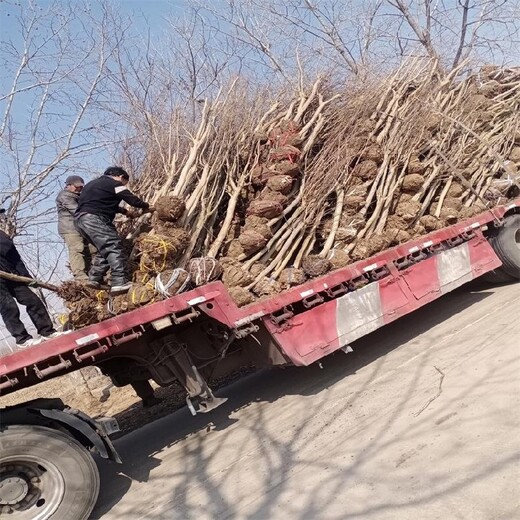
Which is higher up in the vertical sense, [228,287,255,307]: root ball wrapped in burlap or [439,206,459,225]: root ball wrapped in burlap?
[228,287,255,307]: root ball wrapped in burlap

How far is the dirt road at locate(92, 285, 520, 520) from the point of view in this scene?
3080 mm

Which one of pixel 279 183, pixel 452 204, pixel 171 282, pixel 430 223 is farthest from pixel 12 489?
pixel 452 204

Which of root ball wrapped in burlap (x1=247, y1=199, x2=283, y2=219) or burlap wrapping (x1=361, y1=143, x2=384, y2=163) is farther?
burlap wrapping (x1=361, y1=143, x2=384, y2=163)

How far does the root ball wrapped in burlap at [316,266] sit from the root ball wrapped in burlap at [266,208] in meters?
0.62

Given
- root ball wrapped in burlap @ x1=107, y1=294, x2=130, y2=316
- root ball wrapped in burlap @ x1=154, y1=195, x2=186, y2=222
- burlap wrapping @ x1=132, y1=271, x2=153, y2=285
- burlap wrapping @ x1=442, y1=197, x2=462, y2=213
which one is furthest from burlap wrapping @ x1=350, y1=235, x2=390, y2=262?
root ball wrapped in burlap @ x1=107, y1=294, x2=130, y2=316

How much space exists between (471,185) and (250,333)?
431 cm

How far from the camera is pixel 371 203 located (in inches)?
259

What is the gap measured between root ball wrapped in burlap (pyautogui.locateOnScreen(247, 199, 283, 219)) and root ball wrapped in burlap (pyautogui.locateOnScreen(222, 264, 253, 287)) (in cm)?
72

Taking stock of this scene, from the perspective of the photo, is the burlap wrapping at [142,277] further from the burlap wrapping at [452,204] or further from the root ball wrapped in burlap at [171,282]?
the burlap wrapping at [452,204]

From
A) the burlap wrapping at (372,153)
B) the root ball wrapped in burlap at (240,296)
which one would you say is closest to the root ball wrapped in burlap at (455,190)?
the burlap wrapping at (372,153)

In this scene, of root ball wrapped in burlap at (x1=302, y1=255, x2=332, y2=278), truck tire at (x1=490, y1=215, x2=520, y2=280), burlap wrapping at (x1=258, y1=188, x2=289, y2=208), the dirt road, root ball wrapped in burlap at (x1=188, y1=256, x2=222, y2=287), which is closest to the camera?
the dirt road

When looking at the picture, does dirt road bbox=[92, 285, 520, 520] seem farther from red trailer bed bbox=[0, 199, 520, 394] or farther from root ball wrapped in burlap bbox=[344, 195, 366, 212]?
root ball wrapped in burlap bbox=[344, 195, 366, 212]

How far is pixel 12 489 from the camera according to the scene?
3.72m

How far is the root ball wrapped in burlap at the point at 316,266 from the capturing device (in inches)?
213
